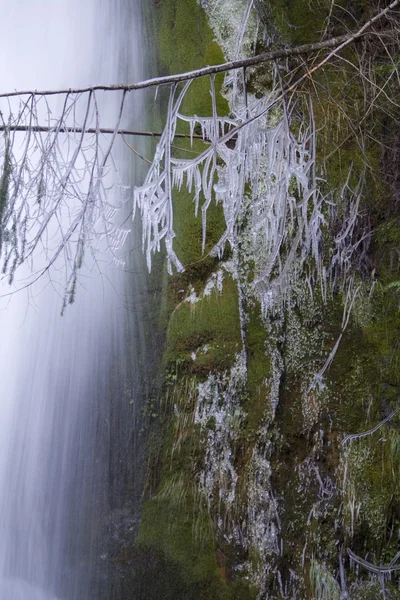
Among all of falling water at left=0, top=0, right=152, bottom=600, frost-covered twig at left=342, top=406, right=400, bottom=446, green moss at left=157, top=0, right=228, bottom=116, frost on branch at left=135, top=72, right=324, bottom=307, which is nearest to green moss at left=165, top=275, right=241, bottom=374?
frost on branch at left=135, top=72, right=324, bottom=307

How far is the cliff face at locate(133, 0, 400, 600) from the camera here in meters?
3.30

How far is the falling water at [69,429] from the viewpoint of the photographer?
3.55 metres

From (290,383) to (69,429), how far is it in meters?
1.56

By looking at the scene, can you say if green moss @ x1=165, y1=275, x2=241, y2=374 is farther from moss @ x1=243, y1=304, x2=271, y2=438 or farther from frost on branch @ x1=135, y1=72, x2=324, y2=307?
frost on branch @ x1=135, y1=72, x2=324, y2=307

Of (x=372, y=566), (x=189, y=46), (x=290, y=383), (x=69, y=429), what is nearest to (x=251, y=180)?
(x=290, y=383)

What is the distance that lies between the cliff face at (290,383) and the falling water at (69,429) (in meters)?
0.28

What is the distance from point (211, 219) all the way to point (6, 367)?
1851 millimetres

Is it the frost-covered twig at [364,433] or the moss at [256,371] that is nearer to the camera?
the frost-covered twig at [364,433]

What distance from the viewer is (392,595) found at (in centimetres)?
325

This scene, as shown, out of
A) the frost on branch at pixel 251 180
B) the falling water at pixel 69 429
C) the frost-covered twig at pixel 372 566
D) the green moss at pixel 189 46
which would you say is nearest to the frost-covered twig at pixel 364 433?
the frost-covered twig at pixel 372 566

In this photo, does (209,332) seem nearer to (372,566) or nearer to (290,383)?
(290,383)

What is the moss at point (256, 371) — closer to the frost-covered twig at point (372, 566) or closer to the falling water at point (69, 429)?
the falling water at point (69, 429)

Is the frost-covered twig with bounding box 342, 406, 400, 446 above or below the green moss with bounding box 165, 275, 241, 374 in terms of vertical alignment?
below

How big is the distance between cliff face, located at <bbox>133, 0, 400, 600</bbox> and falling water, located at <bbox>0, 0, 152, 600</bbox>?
0.28m
